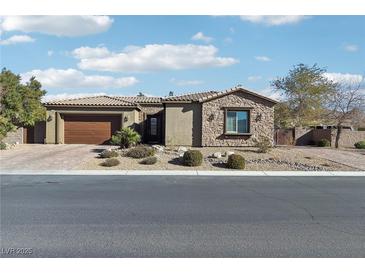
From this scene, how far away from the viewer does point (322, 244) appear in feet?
23.4

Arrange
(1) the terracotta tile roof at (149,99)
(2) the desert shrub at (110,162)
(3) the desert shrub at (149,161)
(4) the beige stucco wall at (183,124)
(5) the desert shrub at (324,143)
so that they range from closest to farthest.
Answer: (2) the desert shrub at (110,162) → (3) the desert shrub at (149,161) → (1) the terracotta tile roof at (149,99) → (4) the beige stucco wall at (183,124) → (5) the desert shrub at (324,143)

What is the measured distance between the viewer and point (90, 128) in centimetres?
3225

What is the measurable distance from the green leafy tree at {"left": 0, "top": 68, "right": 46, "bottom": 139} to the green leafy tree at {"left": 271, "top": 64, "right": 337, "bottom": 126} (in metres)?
22.4

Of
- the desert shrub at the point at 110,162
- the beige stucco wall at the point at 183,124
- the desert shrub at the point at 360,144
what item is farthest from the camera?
the desert shrub at the point at 360,144

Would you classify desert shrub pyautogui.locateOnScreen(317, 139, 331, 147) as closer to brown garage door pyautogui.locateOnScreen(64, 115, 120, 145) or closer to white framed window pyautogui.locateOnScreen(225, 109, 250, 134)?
white framed window pyautogui.locateOnScreen(225, 109, 250, 134)

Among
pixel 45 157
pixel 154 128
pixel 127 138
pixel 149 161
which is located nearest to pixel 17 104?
pixel 45 157

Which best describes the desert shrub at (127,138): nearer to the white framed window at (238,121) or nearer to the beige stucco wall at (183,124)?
the beige stucco wall at (183,124)

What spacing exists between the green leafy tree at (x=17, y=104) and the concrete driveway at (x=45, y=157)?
78.6 inches

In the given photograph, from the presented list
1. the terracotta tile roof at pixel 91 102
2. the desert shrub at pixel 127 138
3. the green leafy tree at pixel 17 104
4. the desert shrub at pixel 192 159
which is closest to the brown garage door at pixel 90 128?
the terracotta tile roof at pixel 91 102

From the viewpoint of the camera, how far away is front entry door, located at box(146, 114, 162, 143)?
1364 inches

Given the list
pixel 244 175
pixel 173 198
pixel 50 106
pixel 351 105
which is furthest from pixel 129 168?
pixel 351 105

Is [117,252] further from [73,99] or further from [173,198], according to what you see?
[73,99]

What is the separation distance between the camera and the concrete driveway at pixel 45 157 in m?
21.3

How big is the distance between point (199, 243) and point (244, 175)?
12.3m
